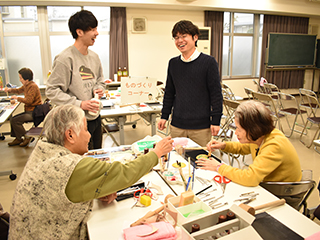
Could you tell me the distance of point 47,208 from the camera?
1.05 meters

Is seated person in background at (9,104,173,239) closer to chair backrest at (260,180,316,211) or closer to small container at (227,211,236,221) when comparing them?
small container at (227,211,236,221)

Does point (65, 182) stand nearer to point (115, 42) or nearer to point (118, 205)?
point (118, 205)

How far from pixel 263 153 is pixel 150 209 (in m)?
0.69

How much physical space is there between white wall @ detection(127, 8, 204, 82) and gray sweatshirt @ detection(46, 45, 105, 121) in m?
4.67

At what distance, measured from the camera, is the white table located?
3.60ft

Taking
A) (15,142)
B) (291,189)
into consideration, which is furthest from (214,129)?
(15,142)

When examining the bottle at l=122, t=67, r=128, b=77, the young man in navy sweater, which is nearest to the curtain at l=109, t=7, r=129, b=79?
the bottle at l=122, t=67, r=128, b=77

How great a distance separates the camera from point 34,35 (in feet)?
19.9

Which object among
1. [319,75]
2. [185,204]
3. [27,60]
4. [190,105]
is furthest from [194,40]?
[319,75]

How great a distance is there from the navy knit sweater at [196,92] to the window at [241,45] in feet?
19.9

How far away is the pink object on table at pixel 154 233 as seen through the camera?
1011 mm

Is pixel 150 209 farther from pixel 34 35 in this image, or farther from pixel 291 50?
pixel 291 50

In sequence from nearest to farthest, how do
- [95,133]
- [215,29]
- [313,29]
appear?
[95,133] < [215,29] < [313,29]

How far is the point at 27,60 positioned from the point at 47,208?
6058 mm
